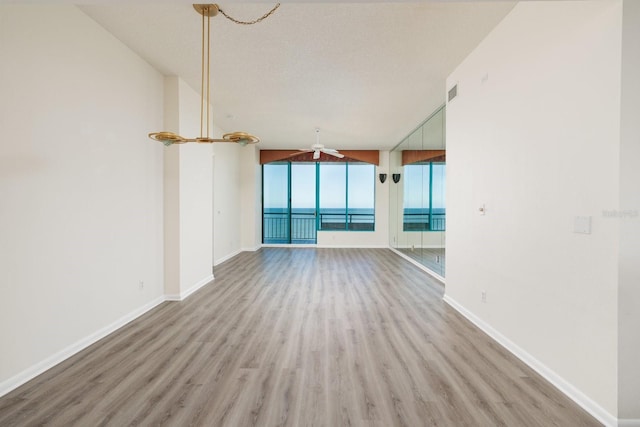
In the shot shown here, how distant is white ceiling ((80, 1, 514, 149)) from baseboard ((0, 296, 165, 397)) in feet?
8.97

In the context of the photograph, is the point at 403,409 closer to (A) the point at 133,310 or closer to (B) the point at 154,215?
(A) the point at 133,310

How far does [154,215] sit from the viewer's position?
145 inches

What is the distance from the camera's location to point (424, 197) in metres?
5.94

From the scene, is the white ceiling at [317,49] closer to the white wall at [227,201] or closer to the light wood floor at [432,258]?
the white wall at [227,201]

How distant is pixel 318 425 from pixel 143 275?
2821mm

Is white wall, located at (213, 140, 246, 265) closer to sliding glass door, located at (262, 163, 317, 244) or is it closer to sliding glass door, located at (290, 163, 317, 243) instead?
sliding glass door, located at (262, 163, 317, 244)

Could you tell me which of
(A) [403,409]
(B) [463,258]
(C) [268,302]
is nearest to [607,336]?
(A) [403,409]

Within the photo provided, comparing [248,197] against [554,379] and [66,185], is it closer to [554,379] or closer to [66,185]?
[66,185]

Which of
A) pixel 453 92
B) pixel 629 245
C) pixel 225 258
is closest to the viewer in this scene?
pixel 629 245

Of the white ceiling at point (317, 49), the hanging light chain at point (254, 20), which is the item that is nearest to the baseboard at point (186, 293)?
the white ceiling at point (317, 49)

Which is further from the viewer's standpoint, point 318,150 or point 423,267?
point 318,150

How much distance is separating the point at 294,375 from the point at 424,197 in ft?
15.3

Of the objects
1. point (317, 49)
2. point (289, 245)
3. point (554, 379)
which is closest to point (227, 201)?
point (289, 245)

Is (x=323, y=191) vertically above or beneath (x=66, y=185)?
above
